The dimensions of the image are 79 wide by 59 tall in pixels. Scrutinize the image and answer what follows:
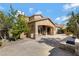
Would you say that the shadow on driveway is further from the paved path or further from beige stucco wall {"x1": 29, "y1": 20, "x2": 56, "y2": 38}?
beige stucco wall {"x1": 29, "y1": 20, "x2": 56, "y2": 38}

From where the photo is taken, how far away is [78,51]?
551 cm

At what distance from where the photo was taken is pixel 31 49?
18.5 feet

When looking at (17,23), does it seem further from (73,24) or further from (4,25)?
(73,24)

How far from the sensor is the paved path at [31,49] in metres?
5.57

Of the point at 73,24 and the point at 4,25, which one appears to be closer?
the point at 73,24

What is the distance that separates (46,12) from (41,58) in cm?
104

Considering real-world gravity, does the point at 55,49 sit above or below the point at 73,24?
below

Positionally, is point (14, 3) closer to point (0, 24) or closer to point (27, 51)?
point (0, 24)

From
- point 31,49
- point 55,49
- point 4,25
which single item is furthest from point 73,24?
point 4,25

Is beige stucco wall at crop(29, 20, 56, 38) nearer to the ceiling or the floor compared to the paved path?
nearer to the ceiling

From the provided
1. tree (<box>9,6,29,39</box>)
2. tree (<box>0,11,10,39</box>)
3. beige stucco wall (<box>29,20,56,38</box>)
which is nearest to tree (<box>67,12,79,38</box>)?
beige stucco wall (<box>29,20,56,38</box>)

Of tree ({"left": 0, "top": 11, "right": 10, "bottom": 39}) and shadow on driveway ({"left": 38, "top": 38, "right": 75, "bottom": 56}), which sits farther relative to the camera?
tree ({"left": 0, "top": 11, "right": 10, "bottom": 39})

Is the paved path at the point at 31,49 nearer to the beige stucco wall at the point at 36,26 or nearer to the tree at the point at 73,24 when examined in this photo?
the beige stucco wall at the point at 36,26

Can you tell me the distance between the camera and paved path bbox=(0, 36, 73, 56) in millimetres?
5574
